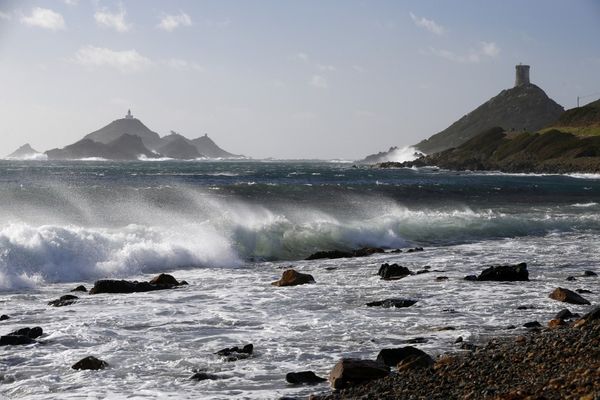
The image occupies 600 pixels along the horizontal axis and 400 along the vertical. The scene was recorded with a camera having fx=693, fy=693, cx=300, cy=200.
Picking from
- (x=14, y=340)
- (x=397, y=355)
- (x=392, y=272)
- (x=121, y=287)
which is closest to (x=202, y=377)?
(x=397, y=355)

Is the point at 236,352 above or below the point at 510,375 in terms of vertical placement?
below

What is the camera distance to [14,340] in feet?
39.5

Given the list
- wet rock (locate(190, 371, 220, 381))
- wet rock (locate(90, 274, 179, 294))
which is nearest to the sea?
wet rock (locate(190, 371, 220, 381))

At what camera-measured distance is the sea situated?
419 inches

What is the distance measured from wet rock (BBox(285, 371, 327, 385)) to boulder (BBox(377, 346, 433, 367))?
1123mm

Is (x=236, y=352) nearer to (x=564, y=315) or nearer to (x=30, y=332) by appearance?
(x=30, y=332)

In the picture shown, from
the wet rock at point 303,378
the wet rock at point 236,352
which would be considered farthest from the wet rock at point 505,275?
the wet rock at point 303,378

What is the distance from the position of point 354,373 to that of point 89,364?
4100 millimetres

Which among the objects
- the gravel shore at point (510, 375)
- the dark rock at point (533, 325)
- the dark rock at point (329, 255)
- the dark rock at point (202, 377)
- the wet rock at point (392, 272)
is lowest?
the dark rock at point (329, 255)

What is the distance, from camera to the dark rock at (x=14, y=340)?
39.3 feet

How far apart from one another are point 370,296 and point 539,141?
11581 centimetres

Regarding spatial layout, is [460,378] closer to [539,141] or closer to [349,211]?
[349,211]

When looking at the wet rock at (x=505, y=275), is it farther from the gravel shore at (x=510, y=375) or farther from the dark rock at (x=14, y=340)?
the dark rock at (x=14, y=340)

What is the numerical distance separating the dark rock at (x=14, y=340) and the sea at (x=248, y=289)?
222 mm
